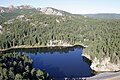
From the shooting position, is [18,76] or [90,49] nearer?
[18,76]

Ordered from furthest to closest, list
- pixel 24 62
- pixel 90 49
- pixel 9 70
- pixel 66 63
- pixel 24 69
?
pixel 90 49
pixel 66 63
pixel 24 62
pixel 24 69
pixel 9 70

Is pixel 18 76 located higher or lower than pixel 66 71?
higher

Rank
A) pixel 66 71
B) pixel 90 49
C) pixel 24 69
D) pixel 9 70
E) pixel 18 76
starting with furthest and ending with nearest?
1. pixel 90 49
2. pixel 66 71
3. pixel 24 69
4. pixel 9 70
5. pixel 18 76

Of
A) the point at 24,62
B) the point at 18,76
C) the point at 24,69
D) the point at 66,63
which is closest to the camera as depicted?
the point at 18,76

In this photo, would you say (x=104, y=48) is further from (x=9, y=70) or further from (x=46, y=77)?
(x=9, y=70)

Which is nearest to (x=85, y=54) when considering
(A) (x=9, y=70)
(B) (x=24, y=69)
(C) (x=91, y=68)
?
(C) (x=91, y=68)

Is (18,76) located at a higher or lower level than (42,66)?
higher

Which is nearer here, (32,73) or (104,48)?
(32,73)

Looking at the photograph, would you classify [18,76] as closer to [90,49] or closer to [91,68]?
[91,68]

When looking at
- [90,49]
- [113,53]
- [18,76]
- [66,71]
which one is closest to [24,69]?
[18,76]
